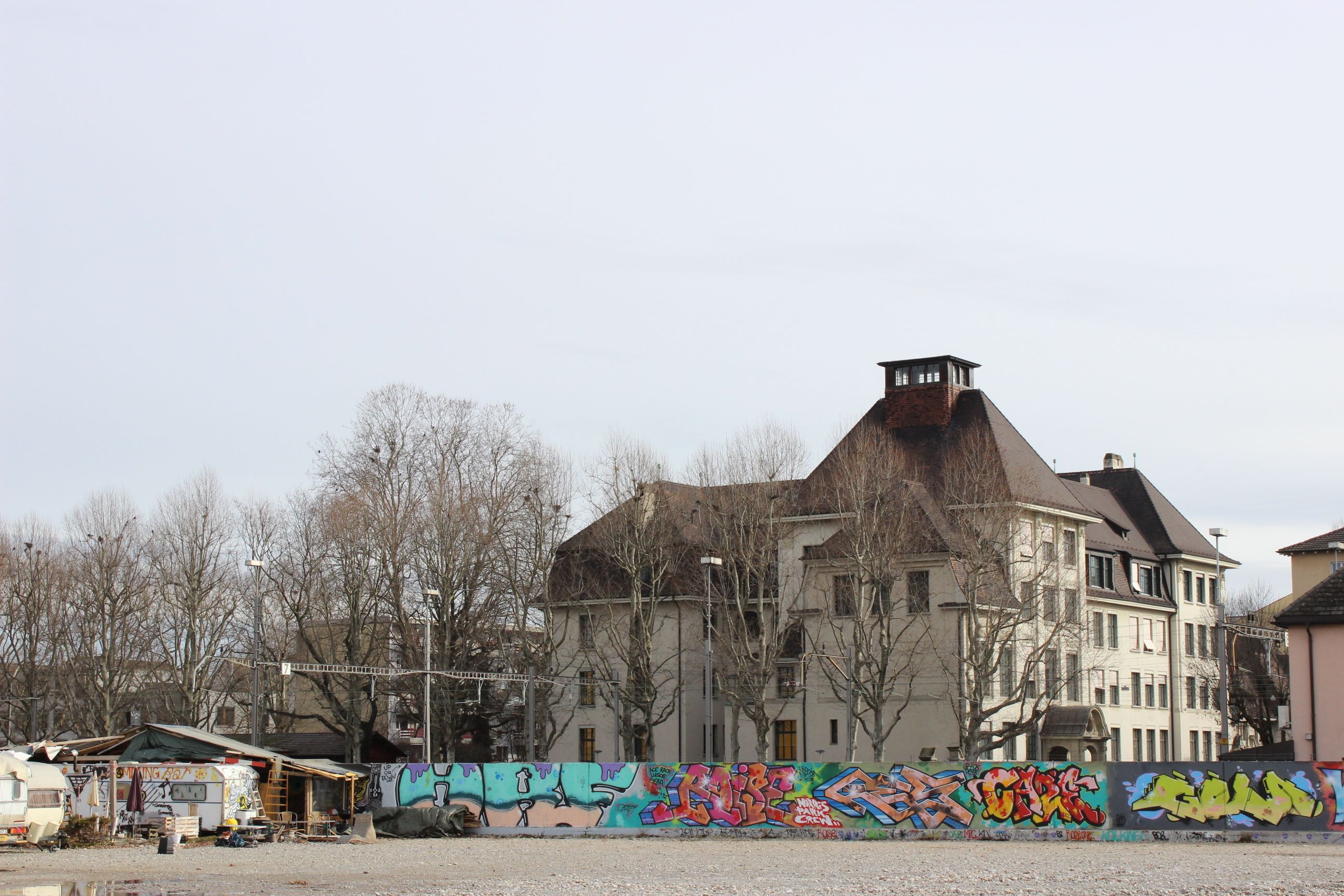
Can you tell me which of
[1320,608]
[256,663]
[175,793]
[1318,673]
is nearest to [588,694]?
[256,663]

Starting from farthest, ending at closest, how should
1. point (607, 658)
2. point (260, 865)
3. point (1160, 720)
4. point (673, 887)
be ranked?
1. point (1160, 720)
2. point (607, 658)
3. point (260, 865)
4. point (673, 887)

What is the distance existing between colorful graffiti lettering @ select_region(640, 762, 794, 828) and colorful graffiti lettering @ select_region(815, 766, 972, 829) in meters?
1.31

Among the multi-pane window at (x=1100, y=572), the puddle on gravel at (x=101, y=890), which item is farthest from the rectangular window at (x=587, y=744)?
the puddle on gravel at (x=101, y=890)

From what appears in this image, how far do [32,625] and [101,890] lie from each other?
5276 cm

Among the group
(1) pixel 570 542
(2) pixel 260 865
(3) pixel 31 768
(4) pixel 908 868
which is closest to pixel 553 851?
(2) pixel 260 865

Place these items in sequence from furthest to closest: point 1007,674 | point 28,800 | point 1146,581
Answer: point 1146,581
point 1007,674
point 28,800

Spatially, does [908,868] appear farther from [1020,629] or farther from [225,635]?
[225,635]

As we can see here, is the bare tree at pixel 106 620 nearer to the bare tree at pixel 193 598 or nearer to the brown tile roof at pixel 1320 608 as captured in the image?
the bare tree at pixel 193 598

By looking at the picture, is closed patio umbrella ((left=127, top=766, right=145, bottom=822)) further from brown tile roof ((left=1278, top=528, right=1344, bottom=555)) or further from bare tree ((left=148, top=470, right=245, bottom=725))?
brown tile roof ((left=1278, top=528, right=1344, bottom=555))

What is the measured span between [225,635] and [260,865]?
4143cm

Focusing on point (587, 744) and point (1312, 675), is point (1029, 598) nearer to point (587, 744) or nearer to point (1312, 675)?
point (1312, 675)

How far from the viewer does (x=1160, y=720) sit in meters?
75.2

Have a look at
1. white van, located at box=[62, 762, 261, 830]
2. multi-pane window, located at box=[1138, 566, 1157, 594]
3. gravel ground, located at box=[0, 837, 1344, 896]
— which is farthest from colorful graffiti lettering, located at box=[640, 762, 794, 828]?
multi-pane window, located at box=[1138, 566, 1157, 594]

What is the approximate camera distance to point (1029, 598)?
179 ft
